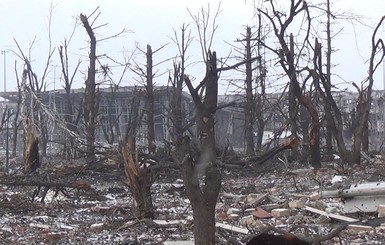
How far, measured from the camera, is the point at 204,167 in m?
5.31

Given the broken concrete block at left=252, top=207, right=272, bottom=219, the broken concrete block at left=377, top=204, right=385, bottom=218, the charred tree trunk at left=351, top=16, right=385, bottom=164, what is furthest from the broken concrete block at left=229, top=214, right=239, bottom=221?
the charred tree trunk at left=351, top=16, right=385, bottom=164

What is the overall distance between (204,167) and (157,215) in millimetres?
4059

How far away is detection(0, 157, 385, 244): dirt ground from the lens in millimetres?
7504

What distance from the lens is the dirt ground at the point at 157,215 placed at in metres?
7.50

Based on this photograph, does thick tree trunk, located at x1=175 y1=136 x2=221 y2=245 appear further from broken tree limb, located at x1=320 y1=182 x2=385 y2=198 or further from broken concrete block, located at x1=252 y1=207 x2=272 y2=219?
broken tree limb, located at x1=320 y1=182 x2=385 y2=198

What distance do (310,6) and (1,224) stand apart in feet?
30.4

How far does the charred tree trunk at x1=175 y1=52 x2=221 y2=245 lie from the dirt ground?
0.53m

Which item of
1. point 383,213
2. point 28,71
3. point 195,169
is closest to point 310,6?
point 383,213

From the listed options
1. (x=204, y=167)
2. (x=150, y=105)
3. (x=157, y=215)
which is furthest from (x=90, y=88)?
(x=204, y=167)

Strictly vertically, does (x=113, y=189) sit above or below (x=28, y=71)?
below

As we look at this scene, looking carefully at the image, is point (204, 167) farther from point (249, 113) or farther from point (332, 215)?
point (249, 113)

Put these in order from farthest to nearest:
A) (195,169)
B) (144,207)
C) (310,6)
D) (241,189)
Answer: (310,6), (241,189), (144,207), (195,169)

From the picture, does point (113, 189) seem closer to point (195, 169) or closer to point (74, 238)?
point (74, 238)

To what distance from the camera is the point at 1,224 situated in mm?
8859
